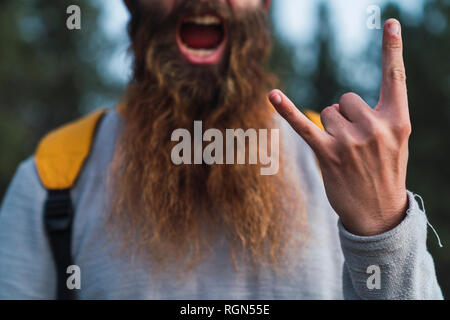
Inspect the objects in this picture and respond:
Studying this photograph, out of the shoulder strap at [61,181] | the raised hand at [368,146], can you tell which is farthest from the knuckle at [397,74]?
the shoulder strap at [61,181]

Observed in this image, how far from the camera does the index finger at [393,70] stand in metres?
1.16

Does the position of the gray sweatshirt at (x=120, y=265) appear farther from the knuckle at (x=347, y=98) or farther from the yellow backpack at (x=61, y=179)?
the knuckle at (x=347, y=98)

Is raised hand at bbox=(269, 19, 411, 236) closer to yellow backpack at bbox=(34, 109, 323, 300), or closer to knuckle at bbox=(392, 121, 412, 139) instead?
knuckle at bbox=(392, 121, 412, 139)

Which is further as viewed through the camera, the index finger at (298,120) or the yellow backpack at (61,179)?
the yellow backpack at (61,179)

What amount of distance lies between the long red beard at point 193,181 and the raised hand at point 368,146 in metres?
0.51

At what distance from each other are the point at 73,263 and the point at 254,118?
0.90 meters

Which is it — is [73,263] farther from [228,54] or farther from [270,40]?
[270,40]

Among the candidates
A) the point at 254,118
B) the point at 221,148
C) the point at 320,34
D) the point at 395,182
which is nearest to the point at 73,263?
the point at 221,148

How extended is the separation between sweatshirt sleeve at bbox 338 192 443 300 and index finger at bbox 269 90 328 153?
257mm

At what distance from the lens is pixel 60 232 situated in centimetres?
170

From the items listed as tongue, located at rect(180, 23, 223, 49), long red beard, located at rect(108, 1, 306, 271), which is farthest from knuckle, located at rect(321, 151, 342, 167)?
tongue, located at rect(180, 23, 223, 49)

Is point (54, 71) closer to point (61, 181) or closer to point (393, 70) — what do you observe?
point (61, 181)

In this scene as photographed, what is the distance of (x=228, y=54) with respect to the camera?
183 cm

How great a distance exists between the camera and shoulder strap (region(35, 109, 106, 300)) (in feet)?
5.57
